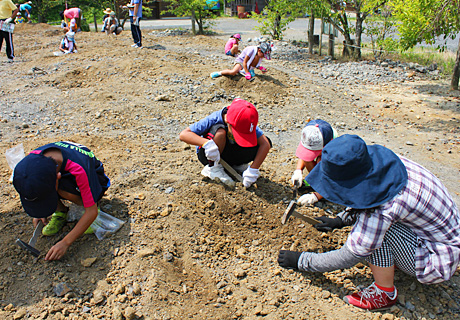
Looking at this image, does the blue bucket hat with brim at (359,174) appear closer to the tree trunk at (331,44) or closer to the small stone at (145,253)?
the small stone at (145,253)

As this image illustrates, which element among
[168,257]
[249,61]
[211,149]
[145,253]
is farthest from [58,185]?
[249,61]

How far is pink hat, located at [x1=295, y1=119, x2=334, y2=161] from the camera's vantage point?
2678mm

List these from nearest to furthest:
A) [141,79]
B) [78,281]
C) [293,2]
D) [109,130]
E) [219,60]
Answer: [78,281]
[109,130]
[141,79]
[219,60]
[293,2]

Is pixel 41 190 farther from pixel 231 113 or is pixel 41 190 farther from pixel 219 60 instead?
pixel 219 60

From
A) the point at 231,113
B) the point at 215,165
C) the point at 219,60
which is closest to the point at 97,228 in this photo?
the point at 215,165

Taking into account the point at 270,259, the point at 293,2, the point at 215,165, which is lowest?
the point at 270,259

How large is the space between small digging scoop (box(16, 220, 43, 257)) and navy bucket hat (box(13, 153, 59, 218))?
35 cm

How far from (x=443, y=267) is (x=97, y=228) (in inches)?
83.5

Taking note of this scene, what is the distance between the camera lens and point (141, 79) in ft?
20.3

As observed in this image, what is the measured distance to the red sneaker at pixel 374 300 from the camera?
1.98 meters

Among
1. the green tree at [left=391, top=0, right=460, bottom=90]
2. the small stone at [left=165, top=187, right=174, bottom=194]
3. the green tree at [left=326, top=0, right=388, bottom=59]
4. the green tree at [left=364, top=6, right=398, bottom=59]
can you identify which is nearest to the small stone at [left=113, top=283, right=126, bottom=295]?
the small stone at [left=165, top=187, right=174, bottom=194]

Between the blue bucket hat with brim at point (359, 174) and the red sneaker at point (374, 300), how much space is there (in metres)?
0.66

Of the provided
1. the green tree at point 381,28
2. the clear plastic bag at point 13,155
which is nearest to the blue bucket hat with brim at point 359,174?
the clear plastic bag at point 13,155

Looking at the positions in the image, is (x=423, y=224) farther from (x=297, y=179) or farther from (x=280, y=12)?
(x=280, y=12)
